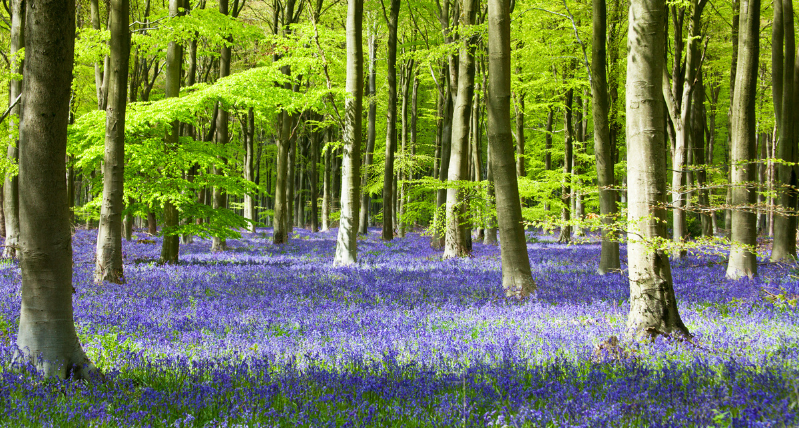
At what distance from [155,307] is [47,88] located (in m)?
4.47

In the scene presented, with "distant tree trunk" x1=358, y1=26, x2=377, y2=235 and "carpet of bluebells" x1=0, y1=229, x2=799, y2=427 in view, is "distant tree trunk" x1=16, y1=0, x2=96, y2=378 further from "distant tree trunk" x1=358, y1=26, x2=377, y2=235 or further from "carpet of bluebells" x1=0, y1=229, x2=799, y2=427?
"distant tree trunk" x1=358, y1=26, x2=377, y2=235

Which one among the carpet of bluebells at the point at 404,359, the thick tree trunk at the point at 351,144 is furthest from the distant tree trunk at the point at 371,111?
the carpet of bluebells at the point at 404,359

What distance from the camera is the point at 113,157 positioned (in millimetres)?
9461

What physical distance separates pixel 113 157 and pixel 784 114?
52.1 ft

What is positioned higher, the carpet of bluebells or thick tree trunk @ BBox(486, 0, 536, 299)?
thick tree trunk @ BBox(486, 0, 536, 299)

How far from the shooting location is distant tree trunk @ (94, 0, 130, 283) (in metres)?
9.47

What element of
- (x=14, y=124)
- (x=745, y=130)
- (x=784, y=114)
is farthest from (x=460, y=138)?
(x=14, y=124)

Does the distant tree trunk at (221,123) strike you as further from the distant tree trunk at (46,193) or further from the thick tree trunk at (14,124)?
the distant tree trunk at (46,193)

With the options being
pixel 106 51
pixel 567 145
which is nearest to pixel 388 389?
pixel 106 51

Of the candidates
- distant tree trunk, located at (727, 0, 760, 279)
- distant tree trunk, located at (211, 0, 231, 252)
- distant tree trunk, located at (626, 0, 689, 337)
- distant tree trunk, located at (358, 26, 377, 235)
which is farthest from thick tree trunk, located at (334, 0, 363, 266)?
distant tree trunk, located at (358, 26, 377, 235)

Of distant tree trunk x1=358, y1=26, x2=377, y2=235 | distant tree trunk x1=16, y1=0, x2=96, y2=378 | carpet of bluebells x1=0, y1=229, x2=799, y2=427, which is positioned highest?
distant tree trunk x1=358, y1=26, x2=377, y2=235

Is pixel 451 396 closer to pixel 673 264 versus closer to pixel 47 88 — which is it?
pixel 47 88

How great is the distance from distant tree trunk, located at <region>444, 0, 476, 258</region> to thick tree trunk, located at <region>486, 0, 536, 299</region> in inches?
175

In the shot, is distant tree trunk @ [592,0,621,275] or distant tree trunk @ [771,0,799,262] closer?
distant tree trunk @ [592,0,621,275]
